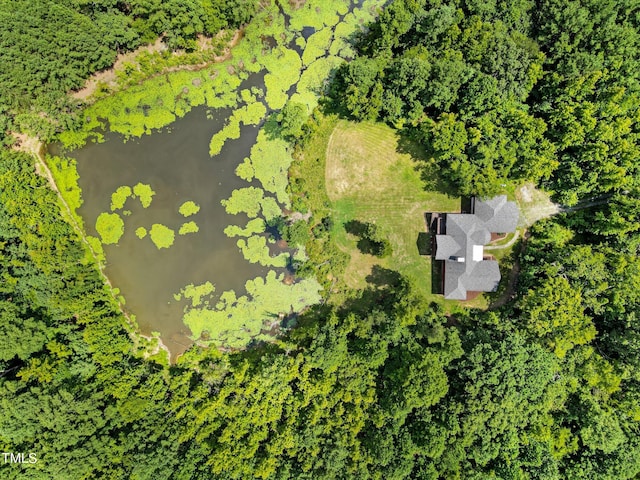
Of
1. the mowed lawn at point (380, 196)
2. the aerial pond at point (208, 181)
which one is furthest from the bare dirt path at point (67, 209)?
the mowed lawn at point (380, 196)

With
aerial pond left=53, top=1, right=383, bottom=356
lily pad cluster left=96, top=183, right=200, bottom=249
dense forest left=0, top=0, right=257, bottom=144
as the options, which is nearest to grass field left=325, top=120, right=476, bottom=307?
aerial pond left=53, top=1, right=383, bottom=356

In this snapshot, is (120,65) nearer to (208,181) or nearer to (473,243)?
(208,181)

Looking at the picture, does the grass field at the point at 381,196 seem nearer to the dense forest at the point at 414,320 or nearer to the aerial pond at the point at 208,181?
the dense forest at the point at 414,320

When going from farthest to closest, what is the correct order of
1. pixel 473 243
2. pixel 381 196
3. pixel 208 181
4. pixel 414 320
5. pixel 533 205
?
pixel 208 181, pixel 381 196, pixel 533 205, pixel 473 243, pixel 414 320

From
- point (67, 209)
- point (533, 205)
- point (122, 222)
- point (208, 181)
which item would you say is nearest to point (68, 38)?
point (67, 209)

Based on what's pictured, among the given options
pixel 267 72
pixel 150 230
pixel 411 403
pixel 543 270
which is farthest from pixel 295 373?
pixel 267 72

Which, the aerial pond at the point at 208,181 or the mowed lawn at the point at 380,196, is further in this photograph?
the aerial pond at the point at 208,181
